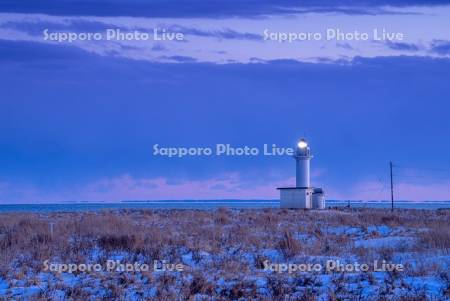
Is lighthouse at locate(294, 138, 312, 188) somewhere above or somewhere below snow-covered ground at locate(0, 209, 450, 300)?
above

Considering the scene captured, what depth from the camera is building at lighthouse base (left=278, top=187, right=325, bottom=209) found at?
146ft

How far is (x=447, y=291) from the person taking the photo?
8.38 metres

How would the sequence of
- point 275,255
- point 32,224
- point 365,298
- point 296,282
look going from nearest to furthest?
point 365,298
point 296,282
point 275,255
point 32,224

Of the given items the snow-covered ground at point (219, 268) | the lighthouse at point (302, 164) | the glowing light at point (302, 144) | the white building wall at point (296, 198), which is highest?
the glowing light at point (302, 144)

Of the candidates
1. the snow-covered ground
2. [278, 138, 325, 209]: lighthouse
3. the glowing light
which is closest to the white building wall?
[278, 138, 325, 209]: lighthouse

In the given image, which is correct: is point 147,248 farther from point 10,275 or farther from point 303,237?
point 303,237

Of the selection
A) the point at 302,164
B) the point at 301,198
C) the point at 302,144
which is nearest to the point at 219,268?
the point at 301,198

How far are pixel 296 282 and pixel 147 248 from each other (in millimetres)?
4262

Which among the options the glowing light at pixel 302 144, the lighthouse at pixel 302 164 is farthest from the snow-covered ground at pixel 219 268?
the glowing light at pixel 302 144

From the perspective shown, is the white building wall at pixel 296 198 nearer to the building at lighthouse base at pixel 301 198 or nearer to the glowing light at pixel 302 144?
the building at lighthouse base at pixel 301 198

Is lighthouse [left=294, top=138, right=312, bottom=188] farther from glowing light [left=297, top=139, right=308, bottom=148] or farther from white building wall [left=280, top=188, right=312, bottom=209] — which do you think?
white building wall [left=280, top=188, right=312, bottom=209]

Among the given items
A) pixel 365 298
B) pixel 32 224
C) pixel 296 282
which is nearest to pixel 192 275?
pixel 296 282

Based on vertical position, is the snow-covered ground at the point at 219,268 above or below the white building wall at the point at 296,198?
below

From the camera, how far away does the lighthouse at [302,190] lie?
44.6 m
